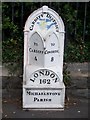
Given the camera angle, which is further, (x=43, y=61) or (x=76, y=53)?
(x=76, y=53)

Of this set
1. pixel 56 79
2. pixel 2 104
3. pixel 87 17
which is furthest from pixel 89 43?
pixel 2 104

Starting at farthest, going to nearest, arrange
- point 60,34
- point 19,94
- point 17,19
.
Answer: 1. point 17,19
2. point 19,94
3. point 60,34

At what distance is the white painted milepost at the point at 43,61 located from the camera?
202 inches

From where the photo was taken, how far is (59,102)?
17.4 ft

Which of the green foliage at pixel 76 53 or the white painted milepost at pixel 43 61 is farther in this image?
the green foliage at pixel 76 53

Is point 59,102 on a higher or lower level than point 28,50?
lower

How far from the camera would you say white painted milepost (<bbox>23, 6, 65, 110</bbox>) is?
513 cm

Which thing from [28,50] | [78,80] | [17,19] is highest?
[17,19]

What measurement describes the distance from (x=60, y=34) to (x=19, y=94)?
1.14 metres

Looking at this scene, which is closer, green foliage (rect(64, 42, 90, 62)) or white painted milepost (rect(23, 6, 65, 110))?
white painted milepost (rect(23, 6, 65, 110))

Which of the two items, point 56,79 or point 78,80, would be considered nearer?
point 56,79

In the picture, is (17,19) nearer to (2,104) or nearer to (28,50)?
(28,50)

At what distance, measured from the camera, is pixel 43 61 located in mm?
5172

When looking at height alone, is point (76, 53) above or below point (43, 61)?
above
